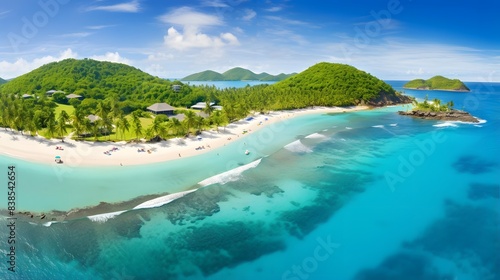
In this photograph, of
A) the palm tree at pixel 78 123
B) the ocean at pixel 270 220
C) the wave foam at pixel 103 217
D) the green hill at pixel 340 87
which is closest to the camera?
the ocean at pixel 270 220

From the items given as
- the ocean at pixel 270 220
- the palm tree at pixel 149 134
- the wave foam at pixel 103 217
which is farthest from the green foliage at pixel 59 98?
the wave foam at pixel 103 217

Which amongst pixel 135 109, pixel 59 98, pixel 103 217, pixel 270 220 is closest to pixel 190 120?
pixel 103 217

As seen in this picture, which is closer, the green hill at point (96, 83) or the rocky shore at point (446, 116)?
the rocky shore at point (446, 116)

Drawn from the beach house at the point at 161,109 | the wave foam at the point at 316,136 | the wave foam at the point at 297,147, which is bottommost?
the wave foam at the point at 297,147

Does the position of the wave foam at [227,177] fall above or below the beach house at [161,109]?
below

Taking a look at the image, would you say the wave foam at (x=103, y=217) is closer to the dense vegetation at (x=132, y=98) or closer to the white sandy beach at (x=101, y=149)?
Result: the white sandy beach at (x=101, y=149)

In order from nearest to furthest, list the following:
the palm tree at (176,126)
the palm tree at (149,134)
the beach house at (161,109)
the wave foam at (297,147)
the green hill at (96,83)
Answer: the palm tree at (149,134)
the wave foam at (297,147)
the palm tree at (176,126)
the beach house at (161,109)
the green hill at (96,83)

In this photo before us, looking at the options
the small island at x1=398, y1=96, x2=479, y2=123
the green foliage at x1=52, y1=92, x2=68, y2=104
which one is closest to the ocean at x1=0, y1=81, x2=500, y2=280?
the small island at x1=398, y1=96, x2=479, y2=123
